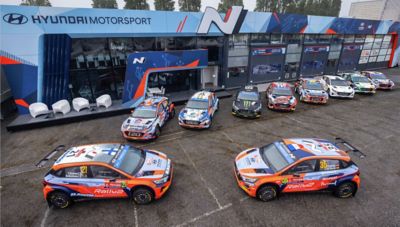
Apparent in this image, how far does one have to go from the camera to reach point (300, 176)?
576cm

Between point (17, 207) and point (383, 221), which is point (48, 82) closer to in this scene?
point (17, 207)

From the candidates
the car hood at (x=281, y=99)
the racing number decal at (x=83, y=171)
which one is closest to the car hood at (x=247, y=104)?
the car hood at (x=281, y=99)

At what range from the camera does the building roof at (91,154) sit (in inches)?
230

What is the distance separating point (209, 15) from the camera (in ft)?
54.1

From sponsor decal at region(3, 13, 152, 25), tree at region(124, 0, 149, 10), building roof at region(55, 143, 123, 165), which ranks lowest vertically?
building roof at region(55, 143, 123, 165)

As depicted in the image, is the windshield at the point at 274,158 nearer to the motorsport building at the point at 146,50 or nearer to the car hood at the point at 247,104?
the car hood at the point at 247,104

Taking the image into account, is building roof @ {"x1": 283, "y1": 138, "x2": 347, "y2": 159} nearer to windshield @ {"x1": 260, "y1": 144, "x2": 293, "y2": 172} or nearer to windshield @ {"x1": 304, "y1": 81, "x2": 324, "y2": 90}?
windshield @ {"x1": 260, "y1": 144, "x2": 293, "y2": 172}

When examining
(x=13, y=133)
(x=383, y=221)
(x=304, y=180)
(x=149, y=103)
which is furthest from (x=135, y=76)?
(x=383, y=221)

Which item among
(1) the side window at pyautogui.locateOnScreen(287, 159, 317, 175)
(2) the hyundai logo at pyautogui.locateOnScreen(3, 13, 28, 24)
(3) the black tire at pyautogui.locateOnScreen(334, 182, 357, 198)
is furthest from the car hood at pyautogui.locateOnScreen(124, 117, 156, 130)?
(2) the hyundai logo at pyautogui.locateOnScreen(3, 13, 28, 24)

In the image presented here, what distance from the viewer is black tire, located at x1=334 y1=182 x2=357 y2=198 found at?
6023mm

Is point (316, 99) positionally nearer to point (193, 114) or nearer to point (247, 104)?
point (247, 104)

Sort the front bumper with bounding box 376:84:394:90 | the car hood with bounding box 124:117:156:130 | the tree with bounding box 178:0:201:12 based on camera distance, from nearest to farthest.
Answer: the car hood with bounding box 124:117:156:130, the front bumper with bounding box 376:84:394:90, the tree with bounding box 178:0:201:12

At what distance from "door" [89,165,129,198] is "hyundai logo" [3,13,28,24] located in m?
12.3

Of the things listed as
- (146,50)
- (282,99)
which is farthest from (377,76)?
(146,50)
